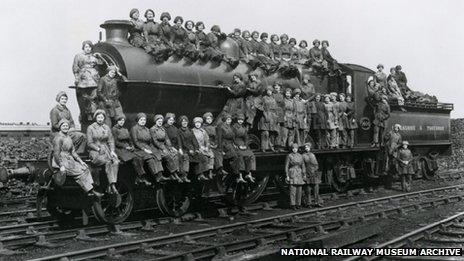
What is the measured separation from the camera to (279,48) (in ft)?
49.4

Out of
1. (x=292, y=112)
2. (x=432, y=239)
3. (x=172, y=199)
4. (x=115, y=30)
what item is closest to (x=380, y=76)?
(x=292, y=112)

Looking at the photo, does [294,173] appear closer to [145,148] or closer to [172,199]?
[172,199]

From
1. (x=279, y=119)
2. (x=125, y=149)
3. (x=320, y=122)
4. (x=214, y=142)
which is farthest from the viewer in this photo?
(x=320, y=122)

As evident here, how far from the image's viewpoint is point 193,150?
34.1 ft

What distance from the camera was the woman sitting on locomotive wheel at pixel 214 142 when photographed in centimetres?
1073

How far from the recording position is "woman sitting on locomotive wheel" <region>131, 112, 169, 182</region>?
9.55 metres

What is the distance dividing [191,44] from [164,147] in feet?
8.00

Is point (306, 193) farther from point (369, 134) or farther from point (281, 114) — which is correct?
point (369, 134)

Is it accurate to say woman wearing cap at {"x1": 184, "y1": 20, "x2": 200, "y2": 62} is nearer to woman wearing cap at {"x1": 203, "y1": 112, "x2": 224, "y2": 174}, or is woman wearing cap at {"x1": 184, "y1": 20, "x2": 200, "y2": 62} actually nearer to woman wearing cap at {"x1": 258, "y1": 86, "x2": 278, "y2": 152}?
woman wearing cap at {"x1": 203, "y1": 112, "x2": 224, "y2": 174}

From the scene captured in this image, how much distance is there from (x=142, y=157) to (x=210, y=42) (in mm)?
3546

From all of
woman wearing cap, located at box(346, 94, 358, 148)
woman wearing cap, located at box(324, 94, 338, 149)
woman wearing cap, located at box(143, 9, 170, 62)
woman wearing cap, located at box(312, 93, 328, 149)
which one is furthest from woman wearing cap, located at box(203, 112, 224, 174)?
woman wearing cap, located at box(346, 94, 358, 148)

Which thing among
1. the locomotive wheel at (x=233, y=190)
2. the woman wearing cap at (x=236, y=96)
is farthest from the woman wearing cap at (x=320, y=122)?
the locomotive wheel at (x=233, y=190)

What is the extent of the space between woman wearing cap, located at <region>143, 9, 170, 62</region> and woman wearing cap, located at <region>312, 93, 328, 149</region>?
4.63 meters

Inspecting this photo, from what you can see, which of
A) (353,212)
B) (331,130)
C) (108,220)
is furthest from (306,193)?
(108,220)
